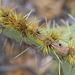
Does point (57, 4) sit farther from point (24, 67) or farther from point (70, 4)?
point (24, 67)

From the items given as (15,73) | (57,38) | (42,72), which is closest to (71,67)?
(57,38)

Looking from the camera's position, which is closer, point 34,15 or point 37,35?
point 37,35

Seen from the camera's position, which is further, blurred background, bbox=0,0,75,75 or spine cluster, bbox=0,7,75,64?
blurred background, bbox=0,0,75,75

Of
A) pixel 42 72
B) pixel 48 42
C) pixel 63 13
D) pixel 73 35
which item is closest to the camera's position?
pixel 48 42

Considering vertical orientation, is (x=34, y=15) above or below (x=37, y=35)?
above

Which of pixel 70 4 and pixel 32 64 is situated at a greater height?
pixel 70 4

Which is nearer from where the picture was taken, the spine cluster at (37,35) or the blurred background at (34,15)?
the spine cluster at (37,35)

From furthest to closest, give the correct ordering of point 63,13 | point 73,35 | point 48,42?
point 63,13, point 73,35, point 48,42

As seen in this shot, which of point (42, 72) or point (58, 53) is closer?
point (58, 53)

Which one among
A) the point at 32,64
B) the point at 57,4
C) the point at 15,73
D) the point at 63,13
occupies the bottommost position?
the point at 15,73
